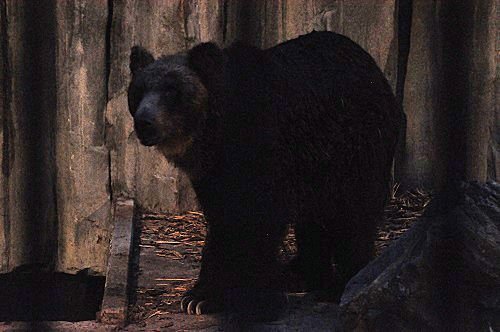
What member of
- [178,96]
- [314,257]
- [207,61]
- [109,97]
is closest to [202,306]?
[314,257]

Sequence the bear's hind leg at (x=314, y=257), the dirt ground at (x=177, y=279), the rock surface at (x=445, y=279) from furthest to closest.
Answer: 1. the bear's hind leg at (x=314, y=257)
2. the dirt ground at (x=177, y=279)
3. the rock surface at (x=445, y=279)

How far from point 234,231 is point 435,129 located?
243 cm

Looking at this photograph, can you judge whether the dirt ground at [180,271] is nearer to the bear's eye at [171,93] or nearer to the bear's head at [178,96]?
the bear's head at [178,96]

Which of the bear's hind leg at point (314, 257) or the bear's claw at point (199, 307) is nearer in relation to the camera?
the bear's claw at point (199, 307)

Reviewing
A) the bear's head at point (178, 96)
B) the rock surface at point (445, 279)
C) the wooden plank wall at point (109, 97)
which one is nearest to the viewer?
the rock surface at point (445, 279)

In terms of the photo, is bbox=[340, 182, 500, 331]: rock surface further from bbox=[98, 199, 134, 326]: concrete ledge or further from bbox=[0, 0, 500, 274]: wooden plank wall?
bbox=[0, 0, 500, 274]: wooden plank wall

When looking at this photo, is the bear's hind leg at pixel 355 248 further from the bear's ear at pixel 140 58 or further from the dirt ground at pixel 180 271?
the bear's ear at pixel 140 58

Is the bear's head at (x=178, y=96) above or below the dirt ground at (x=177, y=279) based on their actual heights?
above

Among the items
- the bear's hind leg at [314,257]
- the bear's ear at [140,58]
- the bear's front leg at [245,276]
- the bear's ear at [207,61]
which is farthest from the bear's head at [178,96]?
the bear's hind leg at [314,257]

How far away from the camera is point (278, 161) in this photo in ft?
14.4

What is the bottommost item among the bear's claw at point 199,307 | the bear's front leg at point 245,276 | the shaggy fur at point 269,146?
the bear's claw at point 199,307

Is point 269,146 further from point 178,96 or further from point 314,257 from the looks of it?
point 314,257

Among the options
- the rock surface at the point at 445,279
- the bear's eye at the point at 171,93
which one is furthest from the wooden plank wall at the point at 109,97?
the rock surface at the point at 445,279

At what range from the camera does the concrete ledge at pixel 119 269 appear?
4.29m
